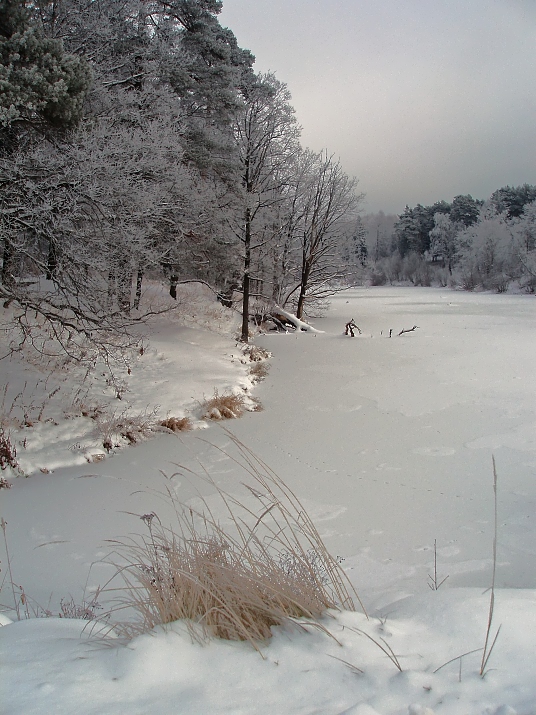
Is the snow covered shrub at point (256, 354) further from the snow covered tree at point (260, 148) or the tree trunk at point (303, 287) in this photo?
the tree trunk at point (303, 287)

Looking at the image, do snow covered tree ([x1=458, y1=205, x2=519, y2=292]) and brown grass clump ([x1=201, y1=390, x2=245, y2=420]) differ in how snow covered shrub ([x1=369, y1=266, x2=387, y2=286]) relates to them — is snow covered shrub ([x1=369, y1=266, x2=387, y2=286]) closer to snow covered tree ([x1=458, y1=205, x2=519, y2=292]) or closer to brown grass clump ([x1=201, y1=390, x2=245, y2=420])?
snow covered tree ([x1=458, y1=205, x2=519, y2=292])

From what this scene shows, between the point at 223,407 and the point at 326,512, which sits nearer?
the point at 326,512

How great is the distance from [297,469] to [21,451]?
152 inches

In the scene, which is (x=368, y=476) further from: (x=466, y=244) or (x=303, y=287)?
(x=466, y=244)

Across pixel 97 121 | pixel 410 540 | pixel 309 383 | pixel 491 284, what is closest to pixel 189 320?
pixel 309 383

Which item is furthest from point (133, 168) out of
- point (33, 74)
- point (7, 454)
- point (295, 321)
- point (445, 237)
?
point (445, 237)

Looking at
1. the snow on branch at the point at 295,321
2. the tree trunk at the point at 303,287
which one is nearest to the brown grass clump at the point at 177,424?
the snow on branch at the point at 295,321

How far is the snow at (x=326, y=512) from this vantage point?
130 cm

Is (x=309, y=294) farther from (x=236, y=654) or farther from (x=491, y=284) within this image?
(x=491, y=284)

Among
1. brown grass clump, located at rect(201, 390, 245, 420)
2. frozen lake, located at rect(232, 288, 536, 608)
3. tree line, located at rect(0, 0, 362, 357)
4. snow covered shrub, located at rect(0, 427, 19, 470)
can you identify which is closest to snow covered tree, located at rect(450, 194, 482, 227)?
tree line, located at rect(0, 0, 362, 357)

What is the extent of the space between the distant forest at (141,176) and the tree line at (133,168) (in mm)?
42

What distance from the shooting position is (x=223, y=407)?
899 cm

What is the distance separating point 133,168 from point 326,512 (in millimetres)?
6920

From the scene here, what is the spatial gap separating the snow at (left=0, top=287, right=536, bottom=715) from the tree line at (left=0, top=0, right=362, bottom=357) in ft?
6.21
